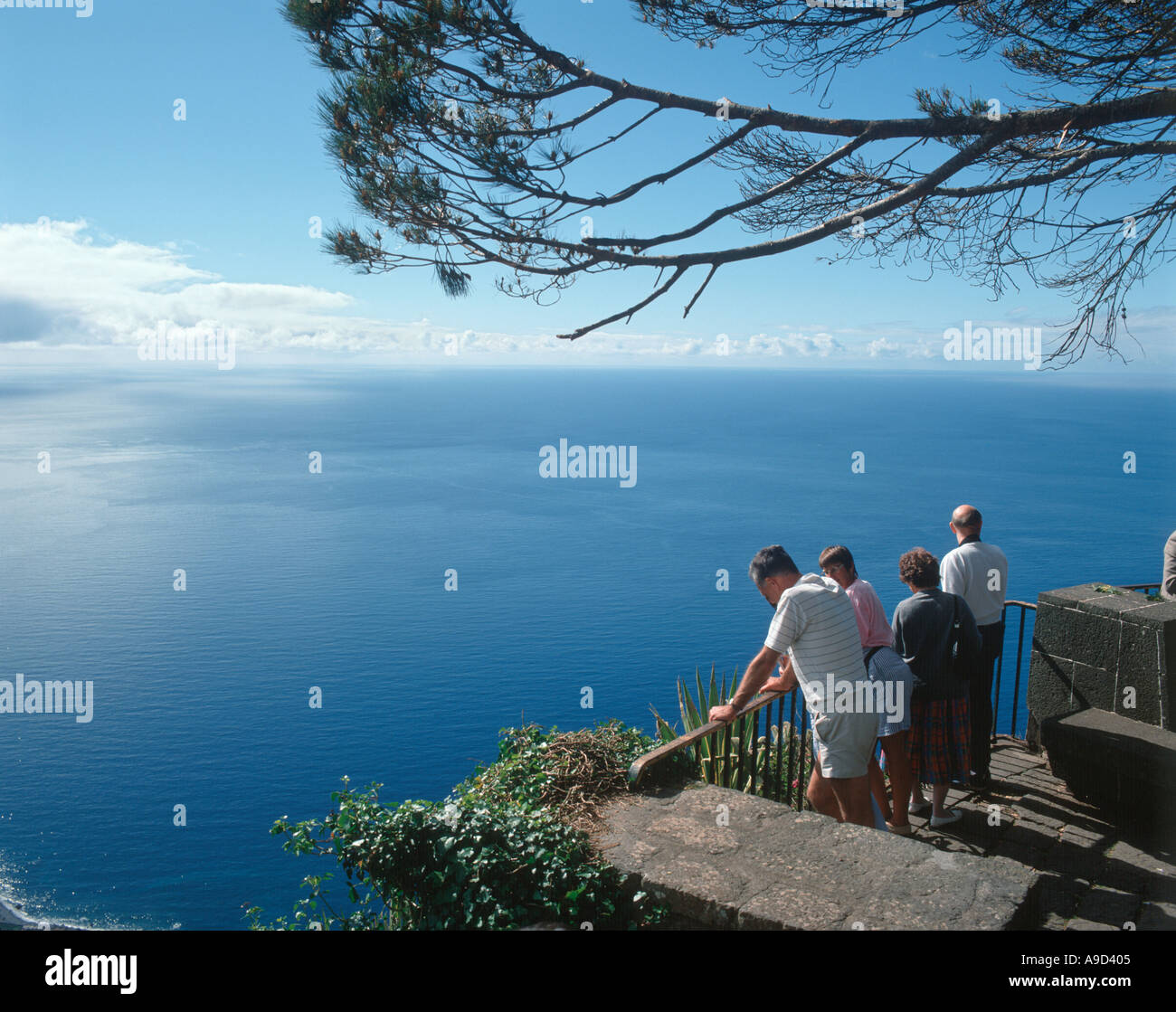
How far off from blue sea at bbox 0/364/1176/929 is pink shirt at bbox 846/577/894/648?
29384 millimetres

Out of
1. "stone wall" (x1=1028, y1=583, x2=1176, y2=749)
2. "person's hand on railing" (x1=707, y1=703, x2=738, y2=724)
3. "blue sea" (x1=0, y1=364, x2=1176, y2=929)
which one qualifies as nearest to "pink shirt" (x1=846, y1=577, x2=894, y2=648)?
"person's hand on railing" (x1=707, y1=703, x2=738, y2=724)

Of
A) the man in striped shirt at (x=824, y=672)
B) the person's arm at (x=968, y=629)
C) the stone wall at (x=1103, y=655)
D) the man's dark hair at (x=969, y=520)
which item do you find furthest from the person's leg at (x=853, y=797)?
the man's dark hair at (x=969, y=520)

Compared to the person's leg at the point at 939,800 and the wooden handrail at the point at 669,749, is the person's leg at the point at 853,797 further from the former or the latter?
the person's leg at the point at 939,800

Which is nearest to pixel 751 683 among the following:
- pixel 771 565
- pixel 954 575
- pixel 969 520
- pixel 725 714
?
pixel 725 714

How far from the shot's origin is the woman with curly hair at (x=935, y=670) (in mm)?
4418

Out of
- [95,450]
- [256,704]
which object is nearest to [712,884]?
[256,704]

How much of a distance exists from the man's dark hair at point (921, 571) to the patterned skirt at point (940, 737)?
2.11 feet

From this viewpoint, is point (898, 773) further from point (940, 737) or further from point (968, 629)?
point (968, 629)

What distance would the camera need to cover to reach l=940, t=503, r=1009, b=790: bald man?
496 centimetres

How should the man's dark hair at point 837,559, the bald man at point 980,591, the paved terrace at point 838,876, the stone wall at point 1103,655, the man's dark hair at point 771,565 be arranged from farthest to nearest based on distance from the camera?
the bald man at point 980,591
the stone wall at point 1103,655
the man's dark hair at point 837,559
the man's dark hair at point 771,565
the paved terrace at point 838,876

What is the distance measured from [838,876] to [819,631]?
1050mm

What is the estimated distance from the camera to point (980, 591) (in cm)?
503
